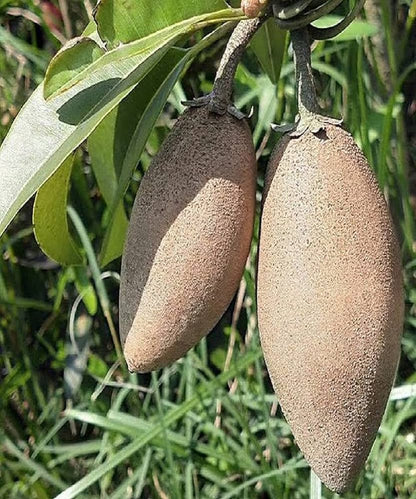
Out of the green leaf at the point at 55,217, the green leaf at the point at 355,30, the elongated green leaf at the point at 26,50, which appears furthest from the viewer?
the elongated green leaf at the point at 26,50

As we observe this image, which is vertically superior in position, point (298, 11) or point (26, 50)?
point (298, 11)

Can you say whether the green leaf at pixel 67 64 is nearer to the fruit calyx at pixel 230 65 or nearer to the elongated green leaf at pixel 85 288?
the fruit calyx at pixel 230 65

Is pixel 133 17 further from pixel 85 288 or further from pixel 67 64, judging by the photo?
pixel 85 288

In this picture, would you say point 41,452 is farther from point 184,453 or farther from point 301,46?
point 301,46

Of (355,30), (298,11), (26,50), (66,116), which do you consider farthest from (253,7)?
(26,50)

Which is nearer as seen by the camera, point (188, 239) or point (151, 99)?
point (188, 239)

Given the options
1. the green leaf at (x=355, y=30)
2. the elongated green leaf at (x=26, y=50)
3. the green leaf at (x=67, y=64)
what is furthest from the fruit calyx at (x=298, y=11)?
the elongated green leaf at (x=26, y=50)
